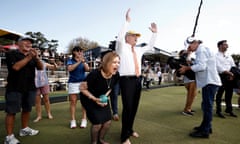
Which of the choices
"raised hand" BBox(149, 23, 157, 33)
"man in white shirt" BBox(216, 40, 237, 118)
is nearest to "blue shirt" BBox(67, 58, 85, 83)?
"raised hand" BBox(149, 23, 157, 33)

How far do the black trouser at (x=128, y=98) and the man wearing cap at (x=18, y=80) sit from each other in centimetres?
131

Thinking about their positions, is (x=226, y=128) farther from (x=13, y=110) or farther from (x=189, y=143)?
(x=13, y=110)

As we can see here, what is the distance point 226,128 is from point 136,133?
1830 millimetres

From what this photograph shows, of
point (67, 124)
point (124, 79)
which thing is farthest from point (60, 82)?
point (124, 79)

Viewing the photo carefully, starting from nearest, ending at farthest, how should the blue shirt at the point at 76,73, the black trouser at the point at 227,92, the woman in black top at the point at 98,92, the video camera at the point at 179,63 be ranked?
the woman in black top at the point at 98,92 < the video camera at the point at 179,63 < the blue shirt at the point at 76,73 < the black trouser at the point at 227,92

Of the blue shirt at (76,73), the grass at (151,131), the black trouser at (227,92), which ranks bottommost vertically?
the grass at (151,131)

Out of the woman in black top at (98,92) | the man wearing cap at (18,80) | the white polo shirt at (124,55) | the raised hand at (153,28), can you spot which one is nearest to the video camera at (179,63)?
the raised hand at (153,28)

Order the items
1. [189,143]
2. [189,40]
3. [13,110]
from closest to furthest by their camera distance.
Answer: [13,110], [189,143], [189,40]

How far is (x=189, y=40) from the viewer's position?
322 centimetres

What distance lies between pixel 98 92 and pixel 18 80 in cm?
120

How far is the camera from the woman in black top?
7.34ft

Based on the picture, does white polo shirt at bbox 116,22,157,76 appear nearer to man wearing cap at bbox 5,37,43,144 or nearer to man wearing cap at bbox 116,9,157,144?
man wearing cap at bbox 116,9,157,144

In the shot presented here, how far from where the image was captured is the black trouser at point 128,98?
2.52 meters

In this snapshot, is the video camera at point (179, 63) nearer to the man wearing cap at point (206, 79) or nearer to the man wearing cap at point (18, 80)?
the man wearing cap at point (206, 79)
